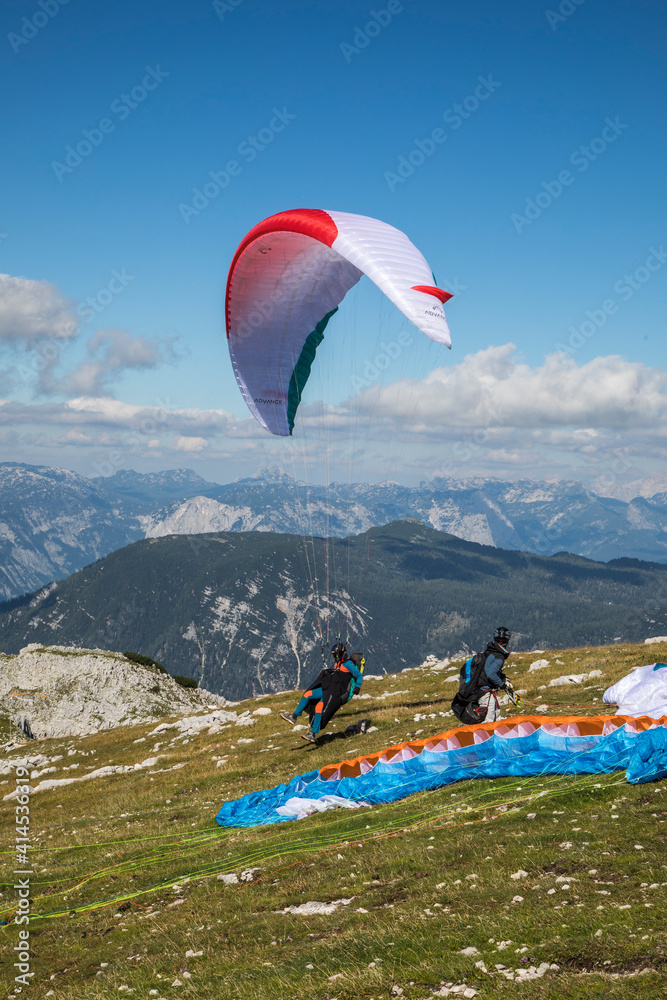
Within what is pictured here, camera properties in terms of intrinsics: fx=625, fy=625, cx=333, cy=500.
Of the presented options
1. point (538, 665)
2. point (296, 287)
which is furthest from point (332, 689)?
point (296, 287)

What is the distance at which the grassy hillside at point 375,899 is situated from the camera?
5.92 metres

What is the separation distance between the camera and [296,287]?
2308 centimetres

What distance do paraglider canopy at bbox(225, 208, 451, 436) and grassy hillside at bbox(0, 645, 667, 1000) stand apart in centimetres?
1062

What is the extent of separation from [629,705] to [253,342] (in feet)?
58.5

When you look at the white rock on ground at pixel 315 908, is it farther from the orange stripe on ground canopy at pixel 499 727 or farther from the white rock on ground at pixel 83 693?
the white rock on ground at pixel 83 693

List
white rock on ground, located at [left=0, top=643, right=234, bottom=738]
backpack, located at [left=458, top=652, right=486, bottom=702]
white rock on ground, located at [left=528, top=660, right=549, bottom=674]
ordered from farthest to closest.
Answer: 1. white rock on ground, located at [left=0, top=643, right=234, bottom=738]
2. white rock on ground, located at [left=528, top=660, right=549, bottom=674]
3. backpack, located at [left=458, top=652, right=486, bottom=702]

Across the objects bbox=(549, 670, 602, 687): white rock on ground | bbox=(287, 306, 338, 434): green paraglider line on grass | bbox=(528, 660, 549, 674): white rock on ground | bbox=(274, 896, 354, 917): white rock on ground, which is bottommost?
bbox=(528, 660, 549, 674): white rock on ground

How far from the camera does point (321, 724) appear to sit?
20.2 m

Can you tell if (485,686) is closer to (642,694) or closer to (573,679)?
(642,694)

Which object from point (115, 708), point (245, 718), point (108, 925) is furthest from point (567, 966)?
point (115, 708)

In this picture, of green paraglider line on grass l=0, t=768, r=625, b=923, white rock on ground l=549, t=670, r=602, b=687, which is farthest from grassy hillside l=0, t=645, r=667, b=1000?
white rock on ground l=549, t=670, r=602, b=687

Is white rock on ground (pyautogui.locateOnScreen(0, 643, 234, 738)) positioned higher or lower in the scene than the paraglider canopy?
lower

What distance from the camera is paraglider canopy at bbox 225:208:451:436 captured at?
16.3m

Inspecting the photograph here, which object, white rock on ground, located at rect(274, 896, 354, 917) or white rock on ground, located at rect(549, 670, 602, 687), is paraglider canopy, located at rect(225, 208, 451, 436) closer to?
white rock on ground, located at rect(274, 896, 354, 917)
